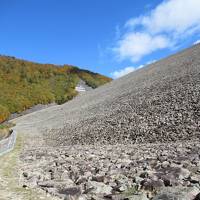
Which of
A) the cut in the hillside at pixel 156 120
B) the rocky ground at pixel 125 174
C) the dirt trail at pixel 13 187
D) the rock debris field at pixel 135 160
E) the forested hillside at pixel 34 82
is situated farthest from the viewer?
the forested hillside at pixel 34 82

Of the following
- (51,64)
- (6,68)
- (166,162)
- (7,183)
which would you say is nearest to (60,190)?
(7,183)

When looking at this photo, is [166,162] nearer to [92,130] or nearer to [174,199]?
[174,199]

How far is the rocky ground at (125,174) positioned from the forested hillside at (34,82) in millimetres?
57445

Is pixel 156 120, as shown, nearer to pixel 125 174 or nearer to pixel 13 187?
pixel 125 174

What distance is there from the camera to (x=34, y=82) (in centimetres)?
11525

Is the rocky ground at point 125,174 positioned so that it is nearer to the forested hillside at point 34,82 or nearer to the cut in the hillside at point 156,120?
the cut in the hillside at point 156,120

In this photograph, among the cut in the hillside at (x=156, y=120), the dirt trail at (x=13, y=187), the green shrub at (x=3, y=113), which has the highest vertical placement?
the green shrub at (x=3, y=113)

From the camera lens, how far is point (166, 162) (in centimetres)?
1338

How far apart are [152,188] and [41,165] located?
7.85m

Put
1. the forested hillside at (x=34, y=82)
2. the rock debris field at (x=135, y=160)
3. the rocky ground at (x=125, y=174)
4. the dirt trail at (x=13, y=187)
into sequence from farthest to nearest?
the forested hillside at (x=34, y=82), the dirt trail at (x=13, y=187), the rock debris field at (x=135, y=160), the rocky ground at (x=125, y=174)

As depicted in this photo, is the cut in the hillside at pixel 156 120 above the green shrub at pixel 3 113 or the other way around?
the other way around

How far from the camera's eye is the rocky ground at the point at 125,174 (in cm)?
1068

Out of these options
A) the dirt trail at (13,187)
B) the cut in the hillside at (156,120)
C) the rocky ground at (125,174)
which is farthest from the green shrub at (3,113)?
the rocky ground at (125,174)

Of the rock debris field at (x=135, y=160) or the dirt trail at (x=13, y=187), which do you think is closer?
the rock debris field at (x=135, y=160)
